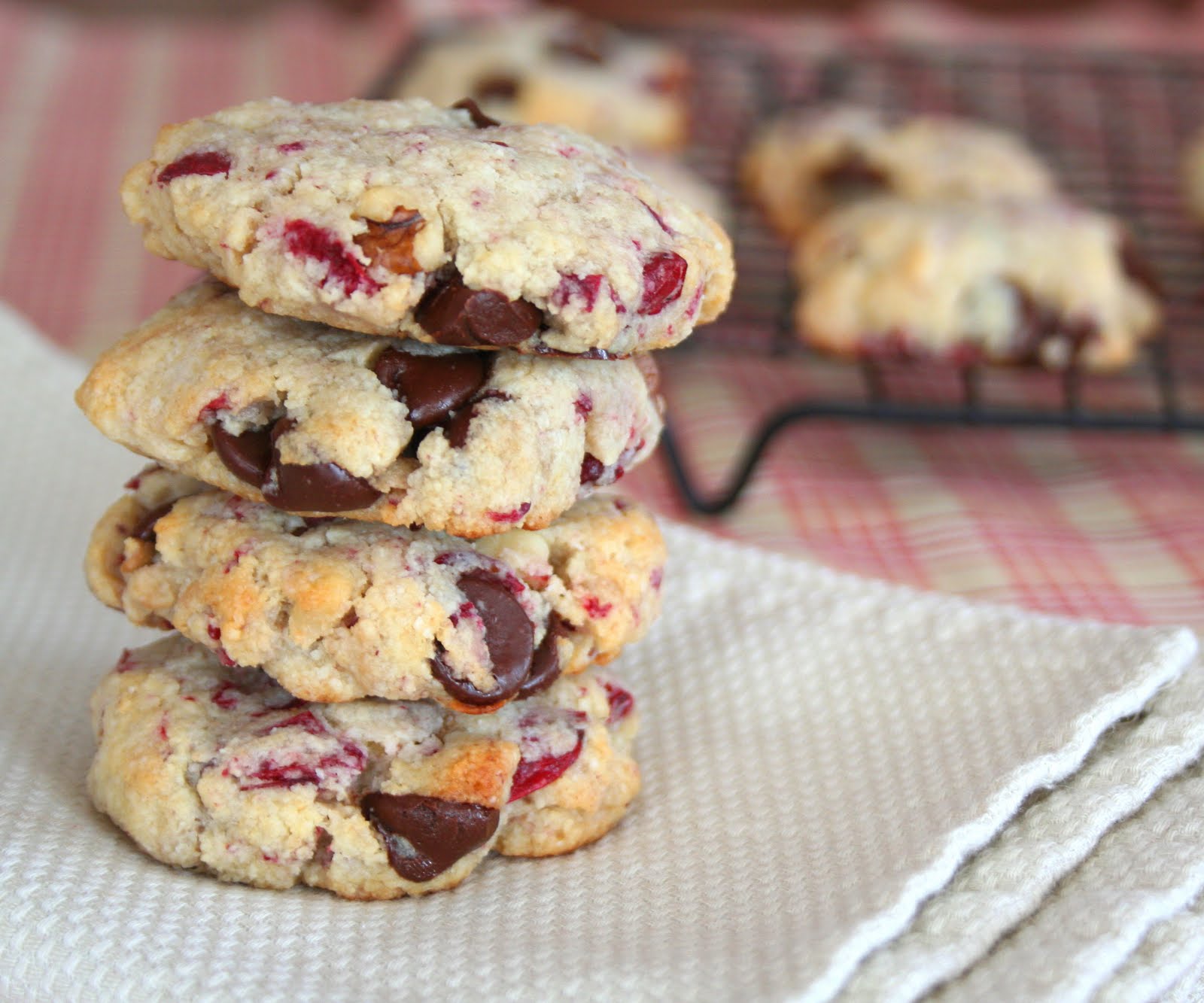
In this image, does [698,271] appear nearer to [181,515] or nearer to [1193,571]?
[181,515]

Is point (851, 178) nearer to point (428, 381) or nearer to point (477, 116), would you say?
point (477, 116)

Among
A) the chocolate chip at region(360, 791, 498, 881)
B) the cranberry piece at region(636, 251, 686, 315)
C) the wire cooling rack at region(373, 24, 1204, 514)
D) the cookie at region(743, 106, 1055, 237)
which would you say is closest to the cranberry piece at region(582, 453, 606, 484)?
the cranberry piece at region(636, 251, 686, 315)

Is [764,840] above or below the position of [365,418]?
below

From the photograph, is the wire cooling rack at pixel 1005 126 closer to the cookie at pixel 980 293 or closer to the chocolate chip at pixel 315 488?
the cookie at pixel 980 293

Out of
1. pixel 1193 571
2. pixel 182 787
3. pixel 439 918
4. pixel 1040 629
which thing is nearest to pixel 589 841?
pixel 439 918

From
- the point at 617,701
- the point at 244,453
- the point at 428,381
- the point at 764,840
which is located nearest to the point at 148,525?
the point at 244,453

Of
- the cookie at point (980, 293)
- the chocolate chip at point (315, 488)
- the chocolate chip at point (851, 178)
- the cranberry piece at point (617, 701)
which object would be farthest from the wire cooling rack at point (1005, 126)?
the chocolate chip at point (315, 488)
